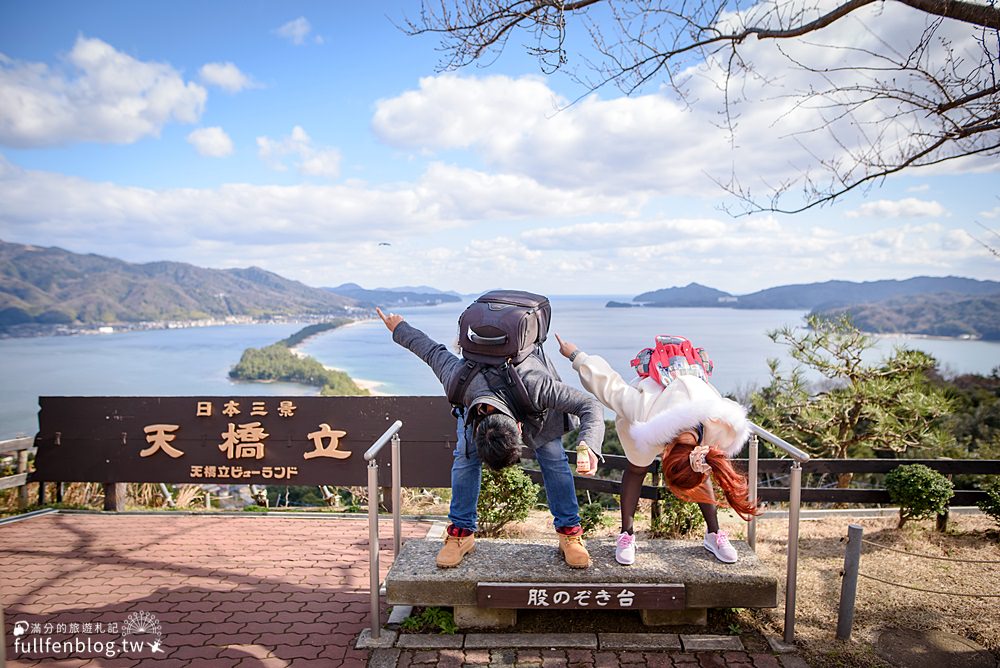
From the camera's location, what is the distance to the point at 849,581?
10.8 ft

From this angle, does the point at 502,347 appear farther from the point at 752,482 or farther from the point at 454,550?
the point at 752,482

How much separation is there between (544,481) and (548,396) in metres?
0.58

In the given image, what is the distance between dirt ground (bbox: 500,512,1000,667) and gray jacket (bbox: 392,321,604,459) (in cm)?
114

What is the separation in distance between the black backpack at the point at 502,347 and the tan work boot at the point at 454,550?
0.74 meters

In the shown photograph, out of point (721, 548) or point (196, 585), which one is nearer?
point (721, 548)

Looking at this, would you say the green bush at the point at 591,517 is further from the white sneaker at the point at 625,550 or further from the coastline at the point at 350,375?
→ the coastline at the point at 350,375

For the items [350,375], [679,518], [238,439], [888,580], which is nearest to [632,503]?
[679,518]

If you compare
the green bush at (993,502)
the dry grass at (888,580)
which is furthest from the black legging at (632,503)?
the green bush at (993,502)

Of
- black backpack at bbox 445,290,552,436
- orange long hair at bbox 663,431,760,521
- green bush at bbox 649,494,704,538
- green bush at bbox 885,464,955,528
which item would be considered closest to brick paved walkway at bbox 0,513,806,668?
orange long hair at bbox 663,431,760,521

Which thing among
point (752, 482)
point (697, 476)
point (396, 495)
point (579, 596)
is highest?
point (697, 476)

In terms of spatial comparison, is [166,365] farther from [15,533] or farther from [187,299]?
[15,533]

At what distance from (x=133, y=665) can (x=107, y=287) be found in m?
27.2

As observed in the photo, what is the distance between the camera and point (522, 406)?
3.32 metres

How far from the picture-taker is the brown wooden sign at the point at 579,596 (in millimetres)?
3268
